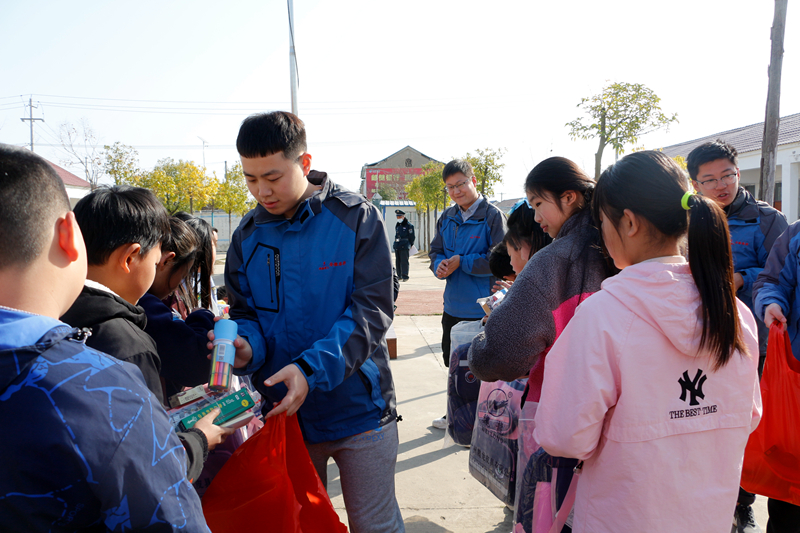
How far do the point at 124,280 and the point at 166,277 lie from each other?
1.95 ft

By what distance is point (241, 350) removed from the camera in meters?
1.77

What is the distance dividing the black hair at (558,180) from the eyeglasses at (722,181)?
1.51m

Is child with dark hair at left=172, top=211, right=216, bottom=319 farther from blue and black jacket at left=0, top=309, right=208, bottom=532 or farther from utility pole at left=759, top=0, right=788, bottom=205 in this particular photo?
utility pole at left=759, top=0, right=788, bottom=205

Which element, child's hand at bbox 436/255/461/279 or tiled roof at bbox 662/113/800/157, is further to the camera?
tiled roof at bbox 662/113/800/157

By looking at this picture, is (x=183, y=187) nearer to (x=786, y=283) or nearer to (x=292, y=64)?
(x=292, y=64)

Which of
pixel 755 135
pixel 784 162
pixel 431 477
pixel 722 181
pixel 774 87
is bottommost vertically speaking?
pixel 431 477

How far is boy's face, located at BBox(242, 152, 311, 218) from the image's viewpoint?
1.81 metres

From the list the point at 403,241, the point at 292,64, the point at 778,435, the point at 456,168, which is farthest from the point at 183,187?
the point at 778,435

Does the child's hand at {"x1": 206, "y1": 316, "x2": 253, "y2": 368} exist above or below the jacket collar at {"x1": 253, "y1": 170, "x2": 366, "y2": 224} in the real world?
below

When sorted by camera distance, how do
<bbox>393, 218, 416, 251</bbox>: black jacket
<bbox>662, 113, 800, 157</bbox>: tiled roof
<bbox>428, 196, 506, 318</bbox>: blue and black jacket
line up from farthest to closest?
<bbox>662, 113, 800, 157</bbox>: tiled roof
<bbox>393, 218, 416, 251</bbox>: black jacket
<bbox>428, 196, 506, 318</bbox>: blue and black jacket

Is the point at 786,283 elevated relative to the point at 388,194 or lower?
lower

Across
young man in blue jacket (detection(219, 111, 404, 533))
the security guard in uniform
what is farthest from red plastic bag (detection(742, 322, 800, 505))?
the security guard in uniform

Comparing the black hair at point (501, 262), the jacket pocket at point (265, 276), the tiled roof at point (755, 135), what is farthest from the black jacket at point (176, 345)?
the tiled roof at point (755, 135)

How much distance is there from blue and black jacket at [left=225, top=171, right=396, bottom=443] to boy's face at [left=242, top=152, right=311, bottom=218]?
5cm
